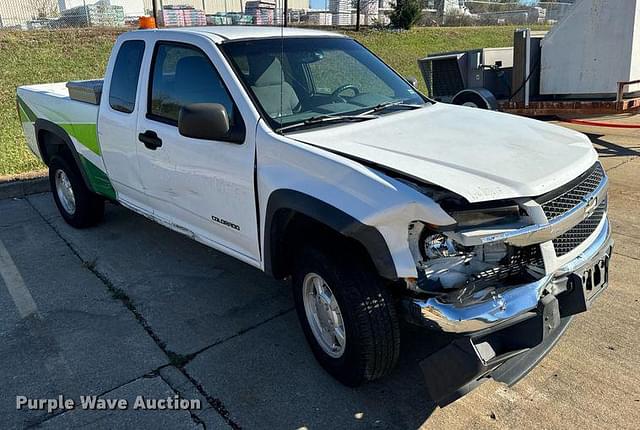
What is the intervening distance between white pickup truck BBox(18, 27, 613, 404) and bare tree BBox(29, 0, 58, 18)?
30.8 meters

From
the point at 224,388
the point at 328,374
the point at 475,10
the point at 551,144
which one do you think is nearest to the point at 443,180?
the point at 551,144

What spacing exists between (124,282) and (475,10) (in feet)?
138

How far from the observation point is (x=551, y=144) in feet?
10.3

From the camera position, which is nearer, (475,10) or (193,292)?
(193,292)

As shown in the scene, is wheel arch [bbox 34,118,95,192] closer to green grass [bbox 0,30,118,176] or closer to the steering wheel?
the steering wheel

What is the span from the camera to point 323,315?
321 centimetres

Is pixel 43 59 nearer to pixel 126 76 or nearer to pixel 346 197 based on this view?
pixel 126 76

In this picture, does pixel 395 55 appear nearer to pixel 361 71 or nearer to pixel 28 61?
pixel 28 61

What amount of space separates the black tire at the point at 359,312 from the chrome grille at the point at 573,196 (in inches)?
33.7

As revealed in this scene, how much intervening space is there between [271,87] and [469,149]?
4.44ft

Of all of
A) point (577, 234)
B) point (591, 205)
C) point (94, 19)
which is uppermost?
point (94, 19)

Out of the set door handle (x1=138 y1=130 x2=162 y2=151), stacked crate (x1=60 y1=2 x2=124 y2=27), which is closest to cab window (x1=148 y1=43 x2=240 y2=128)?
door handle (x1=138 y1=130 x2=162 y2=151)

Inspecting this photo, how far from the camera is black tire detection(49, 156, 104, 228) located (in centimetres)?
560

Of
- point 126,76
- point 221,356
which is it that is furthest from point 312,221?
point 126,76
